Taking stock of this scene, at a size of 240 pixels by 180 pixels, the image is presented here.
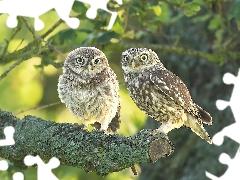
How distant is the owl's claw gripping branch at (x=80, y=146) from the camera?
6.71 ft

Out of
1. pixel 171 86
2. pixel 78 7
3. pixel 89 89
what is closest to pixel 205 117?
pixel 171 86

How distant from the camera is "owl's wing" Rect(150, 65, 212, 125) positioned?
246 centimetres

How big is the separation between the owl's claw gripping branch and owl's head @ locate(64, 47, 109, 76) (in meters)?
0.28

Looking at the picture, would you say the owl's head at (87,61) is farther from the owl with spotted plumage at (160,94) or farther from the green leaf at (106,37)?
the green leaf at (106,37)

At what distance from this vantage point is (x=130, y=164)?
2.05 metres

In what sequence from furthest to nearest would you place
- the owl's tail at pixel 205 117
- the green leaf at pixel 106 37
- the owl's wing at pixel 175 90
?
1. the green leaf at pixel 106 37
2. the owl's wing at pixel 175 90
3. the owl's tail at pixel 205 117

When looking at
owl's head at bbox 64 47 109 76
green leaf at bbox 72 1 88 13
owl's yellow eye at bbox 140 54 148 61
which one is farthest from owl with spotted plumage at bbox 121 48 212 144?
green leaf at bbox 72 1 88 13

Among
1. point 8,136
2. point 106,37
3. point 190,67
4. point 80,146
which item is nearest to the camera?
point 80,146

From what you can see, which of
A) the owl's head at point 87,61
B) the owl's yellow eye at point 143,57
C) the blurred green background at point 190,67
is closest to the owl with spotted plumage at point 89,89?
the owl's head at point 87,61

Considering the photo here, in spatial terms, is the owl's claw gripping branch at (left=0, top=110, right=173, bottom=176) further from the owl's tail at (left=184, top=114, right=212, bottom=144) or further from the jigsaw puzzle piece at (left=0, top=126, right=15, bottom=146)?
the owl's tail at (left=184, top=114, right=212, bottom=144)

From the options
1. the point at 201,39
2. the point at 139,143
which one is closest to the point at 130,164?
the point at 139,143

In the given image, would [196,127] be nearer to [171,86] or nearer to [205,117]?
[205,117]

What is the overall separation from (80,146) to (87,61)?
42 centimetres

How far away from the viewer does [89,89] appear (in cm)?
254
